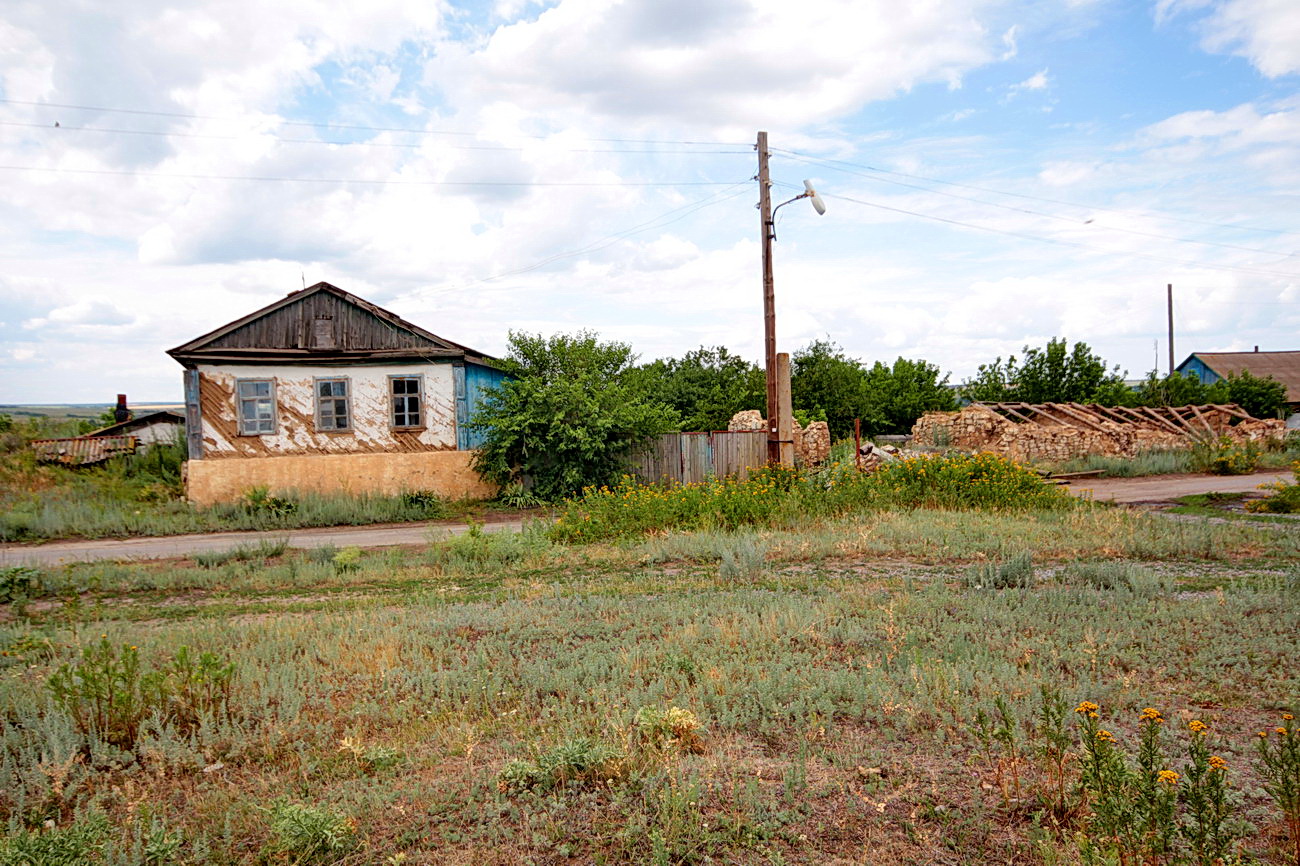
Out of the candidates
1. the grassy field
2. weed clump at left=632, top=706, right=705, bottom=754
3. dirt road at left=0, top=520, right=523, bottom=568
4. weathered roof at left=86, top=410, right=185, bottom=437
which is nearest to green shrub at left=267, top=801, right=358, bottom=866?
the grassy field

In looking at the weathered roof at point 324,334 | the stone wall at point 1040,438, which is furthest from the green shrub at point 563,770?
the stone wall at point 1040,438

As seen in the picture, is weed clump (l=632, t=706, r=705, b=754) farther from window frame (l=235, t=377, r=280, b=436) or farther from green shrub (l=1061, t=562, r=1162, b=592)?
window frame (l=235, t=377, r=280, b=436)

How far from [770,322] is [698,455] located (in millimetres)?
4025

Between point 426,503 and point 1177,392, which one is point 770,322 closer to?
point 426,503

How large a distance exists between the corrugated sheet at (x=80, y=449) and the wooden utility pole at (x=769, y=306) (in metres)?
17.7

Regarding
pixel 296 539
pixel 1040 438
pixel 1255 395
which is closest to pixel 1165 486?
pixel 1040 438

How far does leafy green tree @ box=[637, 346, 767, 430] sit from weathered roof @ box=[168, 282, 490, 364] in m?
8.26

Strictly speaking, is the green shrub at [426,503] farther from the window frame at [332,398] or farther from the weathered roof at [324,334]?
the weathered roof at [324,334]

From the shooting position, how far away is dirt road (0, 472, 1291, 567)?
40.3 feet

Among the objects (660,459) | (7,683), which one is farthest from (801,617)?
(660,459)

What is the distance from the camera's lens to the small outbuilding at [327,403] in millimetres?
19188

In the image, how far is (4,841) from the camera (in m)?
3.24

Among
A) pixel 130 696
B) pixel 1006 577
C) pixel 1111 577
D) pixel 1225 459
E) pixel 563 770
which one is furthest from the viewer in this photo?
pixel 1225 459

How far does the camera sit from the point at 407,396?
20344 mm
